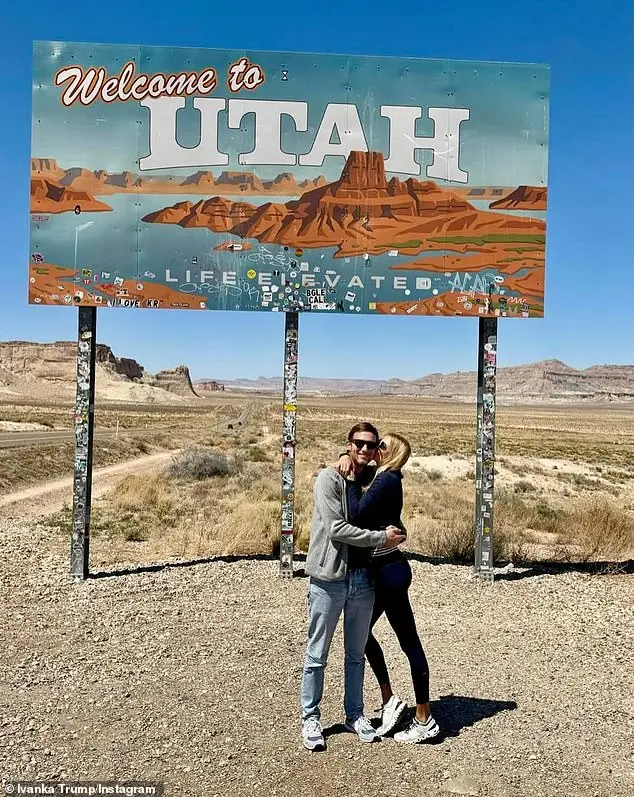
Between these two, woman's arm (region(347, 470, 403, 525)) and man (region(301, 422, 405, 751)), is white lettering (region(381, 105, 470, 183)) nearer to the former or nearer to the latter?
man (region(301, 422, 405, 751))

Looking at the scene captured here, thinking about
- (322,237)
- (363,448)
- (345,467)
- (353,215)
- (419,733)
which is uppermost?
(353,215)

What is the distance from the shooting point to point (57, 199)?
25.1ft

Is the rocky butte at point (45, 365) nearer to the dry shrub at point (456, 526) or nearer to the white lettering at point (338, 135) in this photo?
the dry shrub at point (456, 526)

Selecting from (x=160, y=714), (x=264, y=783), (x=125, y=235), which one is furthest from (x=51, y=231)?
(x=264, y=783)

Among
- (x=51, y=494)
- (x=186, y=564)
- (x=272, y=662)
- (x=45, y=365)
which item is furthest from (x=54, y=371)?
(x=272, y=662)

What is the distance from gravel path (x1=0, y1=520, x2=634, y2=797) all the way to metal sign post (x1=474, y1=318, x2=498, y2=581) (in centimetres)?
33

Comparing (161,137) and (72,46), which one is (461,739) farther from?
(72,46)

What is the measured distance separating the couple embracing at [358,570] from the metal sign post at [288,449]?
3.68m

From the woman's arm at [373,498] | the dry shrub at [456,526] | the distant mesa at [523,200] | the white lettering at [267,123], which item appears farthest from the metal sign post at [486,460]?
the woman's arm at [373,498]

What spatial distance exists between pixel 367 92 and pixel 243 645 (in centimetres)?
591

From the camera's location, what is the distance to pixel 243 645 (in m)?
5.91

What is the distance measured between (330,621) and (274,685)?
136 centimetres

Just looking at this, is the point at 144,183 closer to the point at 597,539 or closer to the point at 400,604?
the point at 400,604

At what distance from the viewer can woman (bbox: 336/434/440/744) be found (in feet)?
13.0
